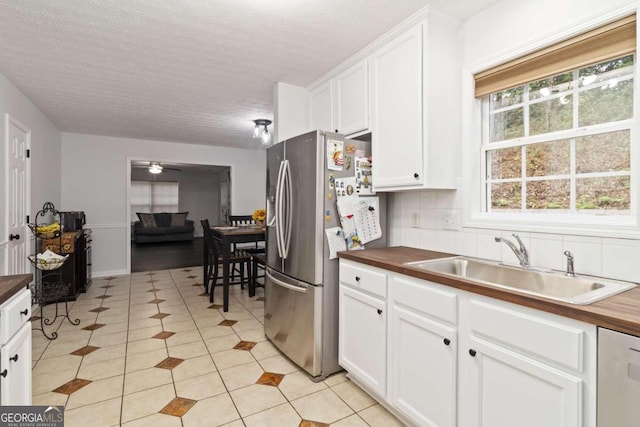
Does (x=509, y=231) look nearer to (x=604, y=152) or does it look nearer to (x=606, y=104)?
(x=604, y=152)

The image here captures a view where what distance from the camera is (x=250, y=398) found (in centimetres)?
202

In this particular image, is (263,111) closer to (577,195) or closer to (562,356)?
(577,195)

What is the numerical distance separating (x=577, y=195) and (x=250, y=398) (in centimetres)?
217

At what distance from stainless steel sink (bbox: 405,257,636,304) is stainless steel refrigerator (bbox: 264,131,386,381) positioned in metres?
0.66

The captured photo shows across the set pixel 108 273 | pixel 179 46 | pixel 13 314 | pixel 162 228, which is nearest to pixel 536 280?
pixel 13 314

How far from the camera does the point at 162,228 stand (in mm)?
9828

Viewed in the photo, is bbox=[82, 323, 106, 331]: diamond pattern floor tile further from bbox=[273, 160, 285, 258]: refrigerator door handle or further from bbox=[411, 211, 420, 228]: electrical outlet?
bbox=[411, 211, 420, 228]: electrical outlet

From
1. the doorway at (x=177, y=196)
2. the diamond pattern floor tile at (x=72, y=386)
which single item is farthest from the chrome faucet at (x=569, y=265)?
the doorway at (x=177, y=196)


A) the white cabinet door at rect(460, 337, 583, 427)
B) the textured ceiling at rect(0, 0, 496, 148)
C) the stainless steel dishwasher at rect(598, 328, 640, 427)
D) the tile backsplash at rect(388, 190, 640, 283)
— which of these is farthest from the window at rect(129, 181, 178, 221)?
the stainless steel dishwasher at rect(598, 328, 640, 427)

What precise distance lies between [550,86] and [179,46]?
2.43 m

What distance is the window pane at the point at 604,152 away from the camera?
4.93 feet

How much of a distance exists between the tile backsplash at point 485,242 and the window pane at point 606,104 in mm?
581

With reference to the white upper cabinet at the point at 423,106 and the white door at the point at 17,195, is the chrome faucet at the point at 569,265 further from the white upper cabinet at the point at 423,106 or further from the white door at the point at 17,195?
the white door at the point at 17,195

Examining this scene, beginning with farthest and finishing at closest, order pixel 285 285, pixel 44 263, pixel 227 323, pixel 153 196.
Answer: pixel 153 196 < pixel 227 323 < pixel 44 263 < pixel 285 285
